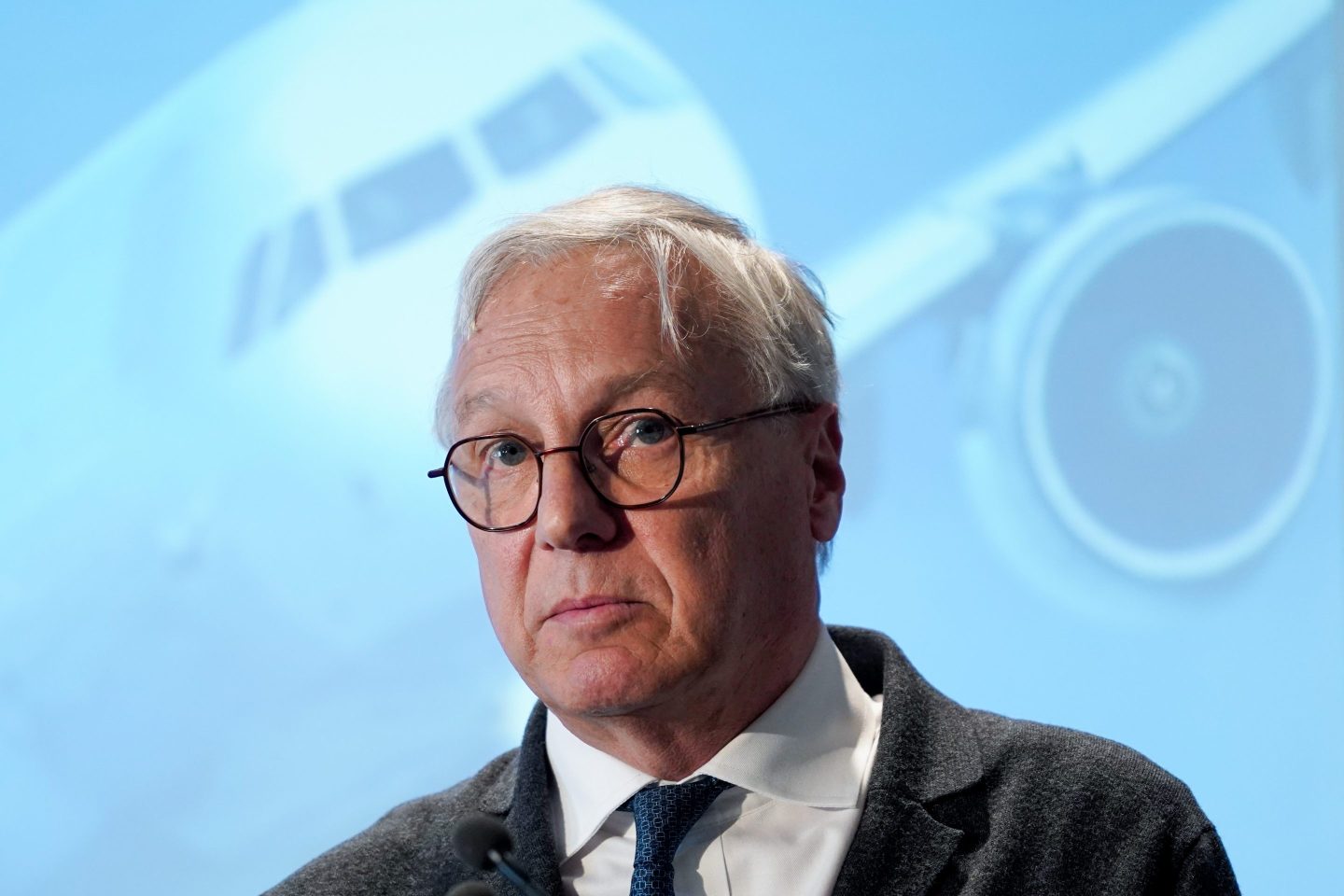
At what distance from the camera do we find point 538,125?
2637mm

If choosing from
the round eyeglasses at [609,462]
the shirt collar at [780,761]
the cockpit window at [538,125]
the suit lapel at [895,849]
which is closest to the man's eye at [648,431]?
the round eyeglasses at [609,462]

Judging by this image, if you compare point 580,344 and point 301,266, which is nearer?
point 580,344

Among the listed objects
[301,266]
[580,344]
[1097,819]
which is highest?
[301,266]

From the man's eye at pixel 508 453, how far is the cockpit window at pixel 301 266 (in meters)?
1.04

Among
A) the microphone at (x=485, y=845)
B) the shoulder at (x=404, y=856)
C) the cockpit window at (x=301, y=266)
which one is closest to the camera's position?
the microphone at (x=485, y=845)

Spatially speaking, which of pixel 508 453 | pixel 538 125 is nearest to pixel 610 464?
pixel 508 453

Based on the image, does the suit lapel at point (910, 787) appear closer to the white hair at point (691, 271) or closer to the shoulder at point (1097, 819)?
the shoulder at point (1097, 819)

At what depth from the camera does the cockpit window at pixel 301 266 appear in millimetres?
2594

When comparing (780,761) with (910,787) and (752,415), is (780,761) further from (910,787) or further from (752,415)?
(752,415)

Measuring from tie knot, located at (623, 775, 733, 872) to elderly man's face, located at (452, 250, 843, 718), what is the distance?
0.10 metres

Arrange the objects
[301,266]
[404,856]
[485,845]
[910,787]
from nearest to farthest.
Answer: [485,845] < [910,787] < [404,856] < [301,266]

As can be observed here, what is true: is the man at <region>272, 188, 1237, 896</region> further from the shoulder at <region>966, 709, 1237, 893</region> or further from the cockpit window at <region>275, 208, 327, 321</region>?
the cockpit window at <region>275, 208, 327, 321</region>

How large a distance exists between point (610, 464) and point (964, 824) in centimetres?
59

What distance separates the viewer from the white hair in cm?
171
